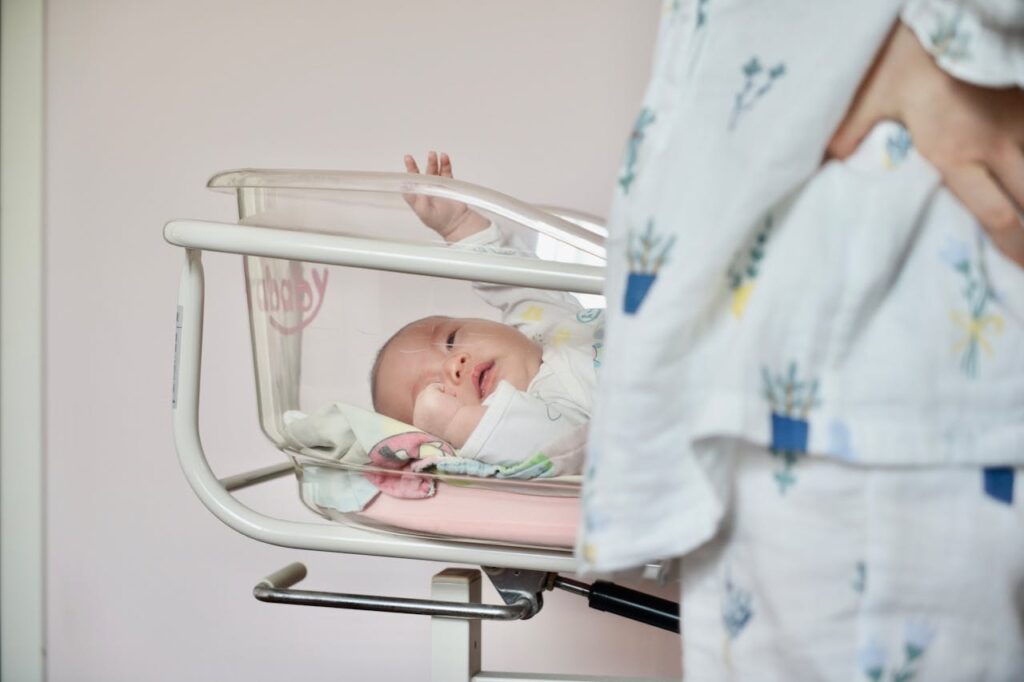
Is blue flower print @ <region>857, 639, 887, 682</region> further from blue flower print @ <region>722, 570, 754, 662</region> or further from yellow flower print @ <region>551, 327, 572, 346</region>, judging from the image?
yellow flower print @ <region>551, 327, 572, 346</region>

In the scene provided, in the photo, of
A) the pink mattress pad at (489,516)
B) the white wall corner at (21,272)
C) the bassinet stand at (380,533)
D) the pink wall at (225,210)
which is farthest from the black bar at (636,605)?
the white wall corner at (21,272)

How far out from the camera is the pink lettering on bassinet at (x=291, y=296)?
764 millimetres

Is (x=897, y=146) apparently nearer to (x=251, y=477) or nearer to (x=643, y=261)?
(x=643, y=261)

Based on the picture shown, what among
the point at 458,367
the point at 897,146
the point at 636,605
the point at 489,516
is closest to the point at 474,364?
the point at 458,367

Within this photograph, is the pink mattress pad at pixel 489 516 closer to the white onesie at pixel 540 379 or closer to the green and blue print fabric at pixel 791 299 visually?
the white onesie at pixel 540 379

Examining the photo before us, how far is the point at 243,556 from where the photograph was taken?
1.55 metres

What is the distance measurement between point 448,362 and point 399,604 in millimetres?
187

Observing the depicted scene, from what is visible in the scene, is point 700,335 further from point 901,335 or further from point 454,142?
point 454,142

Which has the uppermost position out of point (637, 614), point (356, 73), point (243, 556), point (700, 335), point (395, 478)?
point (356, 73)

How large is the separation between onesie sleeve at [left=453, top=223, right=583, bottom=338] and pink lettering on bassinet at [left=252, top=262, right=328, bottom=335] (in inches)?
4.7

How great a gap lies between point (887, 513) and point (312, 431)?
0.44 metres

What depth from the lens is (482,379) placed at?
0.76 meters

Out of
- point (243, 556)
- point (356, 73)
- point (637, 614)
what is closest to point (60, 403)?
point (243, 556)

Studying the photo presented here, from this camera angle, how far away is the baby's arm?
74 cm
